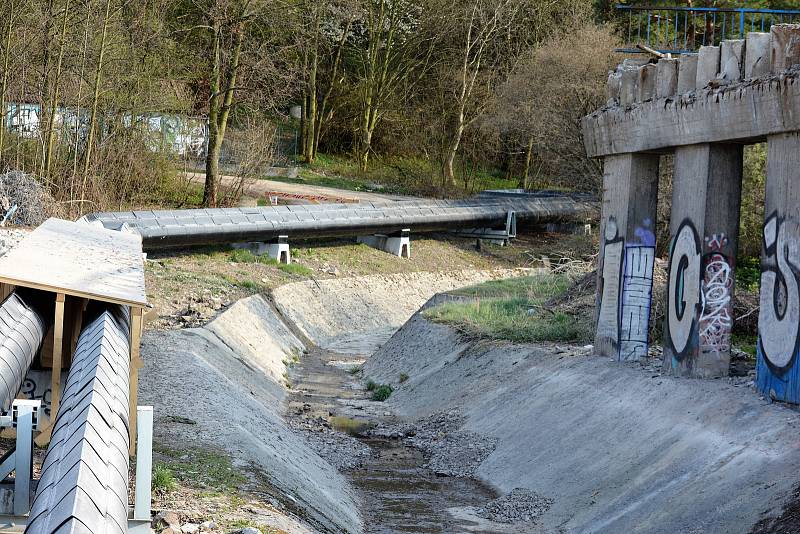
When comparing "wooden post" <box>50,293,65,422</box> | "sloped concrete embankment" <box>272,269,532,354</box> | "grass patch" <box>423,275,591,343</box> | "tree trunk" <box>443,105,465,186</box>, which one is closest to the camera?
"wooden post" <box>50,293,65,422</box>

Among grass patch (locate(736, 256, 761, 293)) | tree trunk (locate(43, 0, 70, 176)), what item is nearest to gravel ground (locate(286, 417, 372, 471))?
grass patch (locate(736, 256, 761, 293))

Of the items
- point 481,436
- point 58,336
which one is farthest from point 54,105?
point 58,336

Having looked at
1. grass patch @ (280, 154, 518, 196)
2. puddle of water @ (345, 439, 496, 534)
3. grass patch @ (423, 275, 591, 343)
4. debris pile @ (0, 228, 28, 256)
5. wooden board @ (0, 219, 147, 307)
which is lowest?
puddle of water @ (345, 439, 496, 534)

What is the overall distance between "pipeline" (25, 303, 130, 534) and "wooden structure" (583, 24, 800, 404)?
7.13m

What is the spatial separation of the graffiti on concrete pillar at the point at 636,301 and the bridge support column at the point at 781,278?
3.84 metres

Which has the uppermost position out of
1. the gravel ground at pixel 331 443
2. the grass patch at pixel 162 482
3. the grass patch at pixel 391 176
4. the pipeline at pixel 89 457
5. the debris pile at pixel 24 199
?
the grass patch at pixel 391 176

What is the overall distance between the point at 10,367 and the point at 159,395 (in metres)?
7.29

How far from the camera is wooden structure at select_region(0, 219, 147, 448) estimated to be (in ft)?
28.6

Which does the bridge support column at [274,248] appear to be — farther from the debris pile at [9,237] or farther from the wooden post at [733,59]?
the wooden post at [733,59]

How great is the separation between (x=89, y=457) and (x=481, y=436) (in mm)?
10892

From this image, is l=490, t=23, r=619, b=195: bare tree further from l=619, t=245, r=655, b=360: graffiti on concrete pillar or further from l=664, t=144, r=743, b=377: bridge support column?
l=664, t=144, r=743, b=377: bridge support column

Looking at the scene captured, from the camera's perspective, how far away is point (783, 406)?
11.2 m

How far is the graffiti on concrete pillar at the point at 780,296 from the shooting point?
36.9ft

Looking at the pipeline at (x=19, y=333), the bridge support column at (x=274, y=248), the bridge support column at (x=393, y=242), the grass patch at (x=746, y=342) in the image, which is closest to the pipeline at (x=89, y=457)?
the pipeline at (x=19, y=333)
